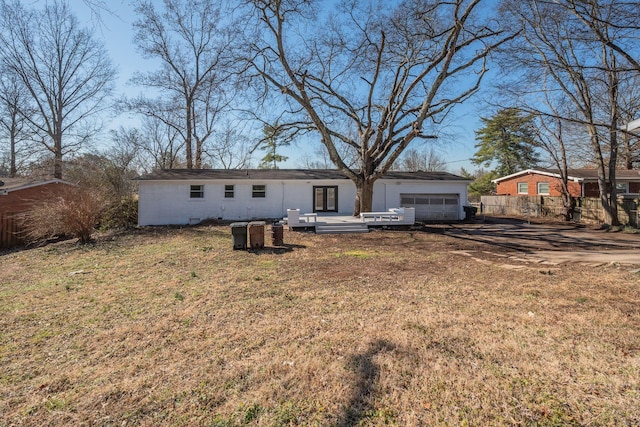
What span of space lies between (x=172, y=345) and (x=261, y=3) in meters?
14.4

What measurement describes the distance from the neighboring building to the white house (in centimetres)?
985

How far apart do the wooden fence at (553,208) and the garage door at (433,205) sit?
4.08 metres

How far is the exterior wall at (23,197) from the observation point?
14383 millimetres

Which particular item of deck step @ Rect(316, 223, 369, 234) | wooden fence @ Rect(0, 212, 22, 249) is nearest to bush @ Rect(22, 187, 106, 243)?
wooden fence @ Rect(0, 212, 22, 249)

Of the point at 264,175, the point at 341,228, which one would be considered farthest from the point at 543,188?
the point at 264,175

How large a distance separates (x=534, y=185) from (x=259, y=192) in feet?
75.6

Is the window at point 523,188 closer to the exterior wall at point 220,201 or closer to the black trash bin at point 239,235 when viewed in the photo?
the exterior wall at point 220,201

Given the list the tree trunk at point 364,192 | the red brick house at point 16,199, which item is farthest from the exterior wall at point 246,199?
the red brick house at point 16,199

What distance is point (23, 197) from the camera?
15.3m

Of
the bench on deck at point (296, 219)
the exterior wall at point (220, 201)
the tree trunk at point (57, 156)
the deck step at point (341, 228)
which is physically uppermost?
the tree trunk at point (57, 156)

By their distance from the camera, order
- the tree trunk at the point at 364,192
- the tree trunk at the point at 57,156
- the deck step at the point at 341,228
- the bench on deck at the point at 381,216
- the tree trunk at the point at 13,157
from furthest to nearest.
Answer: the tree trunk at the point at 13,157 < the tree trunk at the point at 57,156 < the tree trunk at the point at 364,192 < the bench on deck at the point at 381,216 < the deck step at the point at 341,228

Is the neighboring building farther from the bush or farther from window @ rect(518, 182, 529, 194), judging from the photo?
the bush

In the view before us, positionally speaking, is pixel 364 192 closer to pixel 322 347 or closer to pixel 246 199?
pixel 246 199

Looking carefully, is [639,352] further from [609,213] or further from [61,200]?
[609,213]
